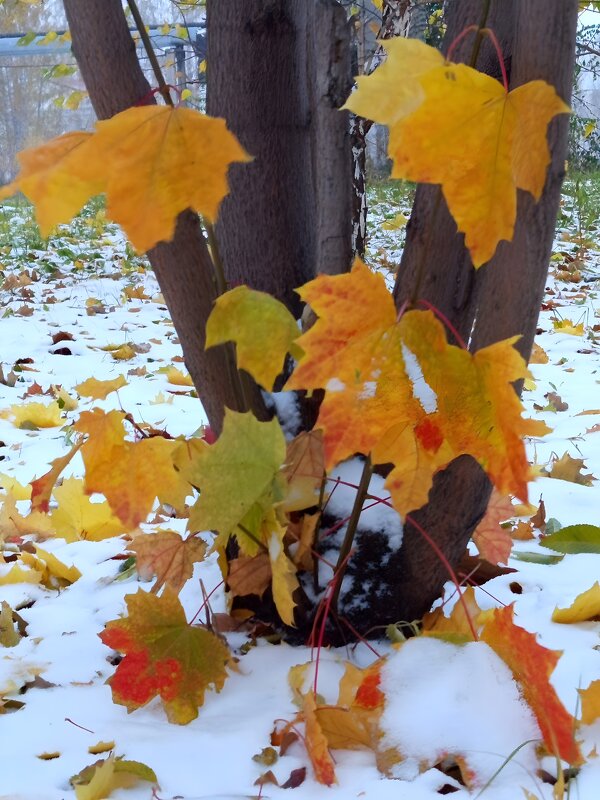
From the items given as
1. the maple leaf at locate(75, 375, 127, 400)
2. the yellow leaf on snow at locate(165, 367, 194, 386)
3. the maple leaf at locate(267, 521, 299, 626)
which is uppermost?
the maple leaf at locate(75, 375, 127, 400)

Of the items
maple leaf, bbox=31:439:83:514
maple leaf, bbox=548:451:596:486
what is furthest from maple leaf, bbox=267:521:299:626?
maple leaf, bbox=548:451:596:486

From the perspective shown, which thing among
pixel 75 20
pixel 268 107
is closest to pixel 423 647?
pixel 268 107

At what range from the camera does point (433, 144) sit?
0.60 meters

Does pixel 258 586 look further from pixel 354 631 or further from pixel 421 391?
pixel 421 391

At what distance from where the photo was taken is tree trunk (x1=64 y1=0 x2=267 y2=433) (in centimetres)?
100

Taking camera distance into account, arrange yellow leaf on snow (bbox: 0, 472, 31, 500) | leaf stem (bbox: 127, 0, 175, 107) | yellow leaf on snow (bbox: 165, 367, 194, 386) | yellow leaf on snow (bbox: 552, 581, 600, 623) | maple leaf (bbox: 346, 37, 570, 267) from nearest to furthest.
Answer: maple leaf (bbox: 346, 37, 570, 267), leaf stem (bbox: 127, 0, 175, 107), yellow leaf on snow (bbox: 552, 581, 600, 623), yellow leaf on snow (bbox: 0, 472, 31, 500), yellow leaf on snow (bbox: 165, 367, 194, 386)

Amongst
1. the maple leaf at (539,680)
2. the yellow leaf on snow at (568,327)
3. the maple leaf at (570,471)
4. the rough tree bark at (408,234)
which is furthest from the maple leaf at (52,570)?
the yellow leaf on snow at (568,327)

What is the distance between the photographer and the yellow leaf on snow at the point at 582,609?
3.37 ft

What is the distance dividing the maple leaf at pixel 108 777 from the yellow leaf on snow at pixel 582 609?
59 cm

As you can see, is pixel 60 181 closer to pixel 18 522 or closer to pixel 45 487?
pixel 45 487

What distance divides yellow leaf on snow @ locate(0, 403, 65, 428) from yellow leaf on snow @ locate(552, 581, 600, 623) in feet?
→ 5.22

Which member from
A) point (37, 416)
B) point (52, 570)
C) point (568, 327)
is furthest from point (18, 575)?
point (568, 327)

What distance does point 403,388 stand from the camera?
681mm

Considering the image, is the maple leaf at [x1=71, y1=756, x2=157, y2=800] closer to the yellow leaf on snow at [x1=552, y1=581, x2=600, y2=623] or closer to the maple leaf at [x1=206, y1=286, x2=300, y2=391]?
the maple leaf at [x1=206, y1=286, x2=300, y2=391]
